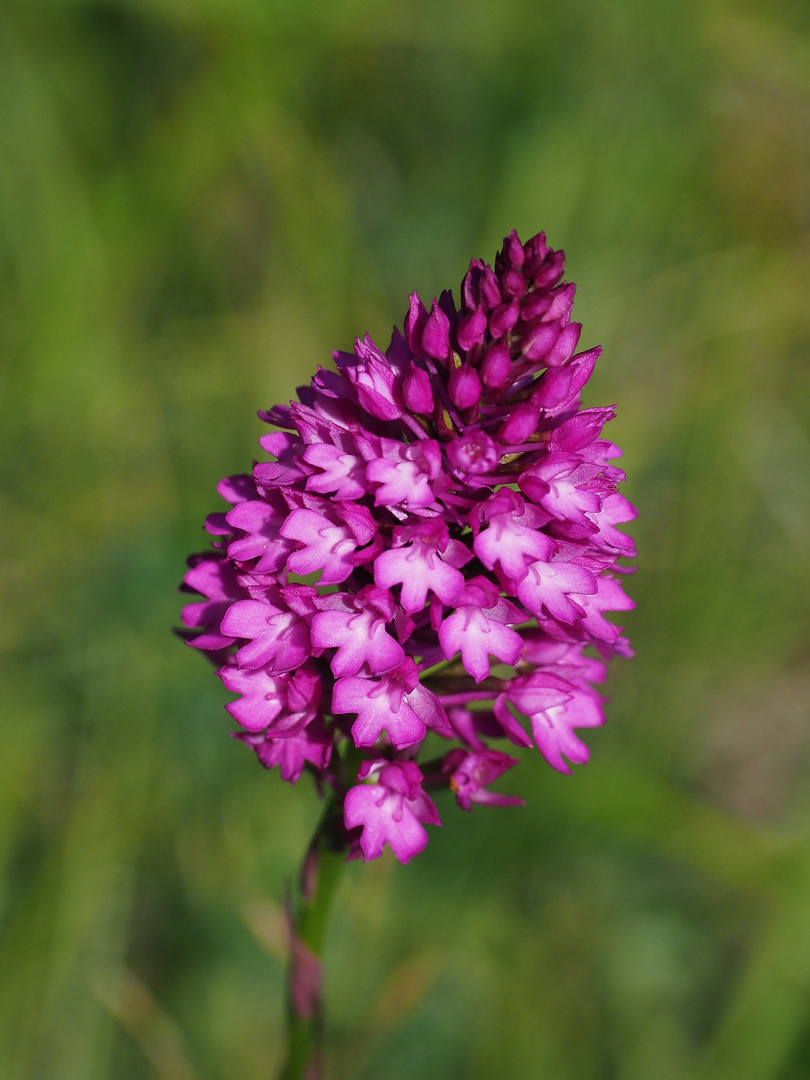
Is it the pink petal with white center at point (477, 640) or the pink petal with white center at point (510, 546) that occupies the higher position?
the pink petal with white center at point (510, 546)

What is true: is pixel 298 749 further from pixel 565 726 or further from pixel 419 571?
pixel 565 726

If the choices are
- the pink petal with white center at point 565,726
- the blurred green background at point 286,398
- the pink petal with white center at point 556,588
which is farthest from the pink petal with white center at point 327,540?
the blurred green background at point 286,398

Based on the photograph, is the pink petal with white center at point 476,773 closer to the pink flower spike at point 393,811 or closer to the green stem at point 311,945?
the pink flower spike at point 393,811

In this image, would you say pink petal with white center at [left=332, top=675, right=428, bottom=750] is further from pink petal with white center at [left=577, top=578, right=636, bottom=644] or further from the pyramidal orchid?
pink petal with white center at [left=577, top=578, right=636, bottom=644]

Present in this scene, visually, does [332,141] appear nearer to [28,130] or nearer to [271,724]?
[28,130]

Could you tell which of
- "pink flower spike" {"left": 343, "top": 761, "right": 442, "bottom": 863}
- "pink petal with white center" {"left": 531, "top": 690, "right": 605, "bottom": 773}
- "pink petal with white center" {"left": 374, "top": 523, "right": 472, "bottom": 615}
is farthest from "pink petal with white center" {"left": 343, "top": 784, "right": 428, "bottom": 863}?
"pink petal with white center" {"left": 374, "top": 523, "right": 472, "bottom": 615}

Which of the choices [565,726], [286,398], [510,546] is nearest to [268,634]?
[510,546]

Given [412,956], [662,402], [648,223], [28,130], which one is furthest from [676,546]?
[28,130]
